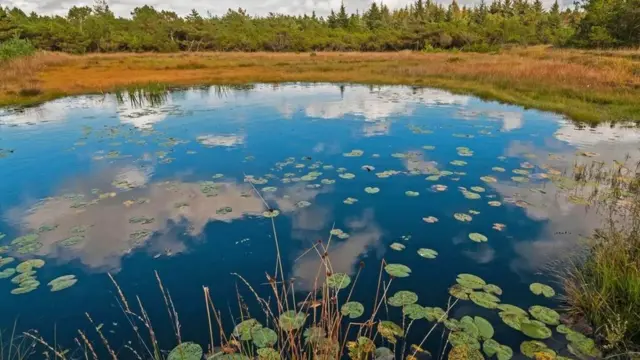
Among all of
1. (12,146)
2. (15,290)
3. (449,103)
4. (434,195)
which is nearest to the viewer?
(15,290)

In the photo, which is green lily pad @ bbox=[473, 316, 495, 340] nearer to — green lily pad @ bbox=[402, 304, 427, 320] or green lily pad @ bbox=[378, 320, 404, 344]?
green lily pad @ bbox=[402, 304, 427, 320]

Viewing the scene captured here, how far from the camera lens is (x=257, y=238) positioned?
18.5 feet

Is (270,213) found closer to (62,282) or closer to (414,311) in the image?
(62,282)

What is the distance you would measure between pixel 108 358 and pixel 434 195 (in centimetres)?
554

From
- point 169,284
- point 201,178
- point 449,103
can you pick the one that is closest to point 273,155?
point 201,178

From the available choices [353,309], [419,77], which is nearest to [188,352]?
[353,309]

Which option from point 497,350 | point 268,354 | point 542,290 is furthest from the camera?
point 542,290

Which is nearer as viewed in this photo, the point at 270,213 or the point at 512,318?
the point at 512,318

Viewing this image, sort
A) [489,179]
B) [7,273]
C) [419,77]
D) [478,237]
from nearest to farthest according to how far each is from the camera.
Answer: [7,273] < [478,237] < [489,179] < [419,77]

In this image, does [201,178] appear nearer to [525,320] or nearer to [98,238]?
[98,238]

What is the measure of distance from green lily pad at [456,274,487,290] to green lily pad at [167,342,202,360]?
2942 mm

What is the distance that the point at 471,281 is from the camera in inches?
176

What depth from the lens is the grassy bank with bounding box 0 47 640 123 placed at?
591 inches

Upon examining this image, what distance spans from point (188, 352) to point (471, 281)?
125 inches
